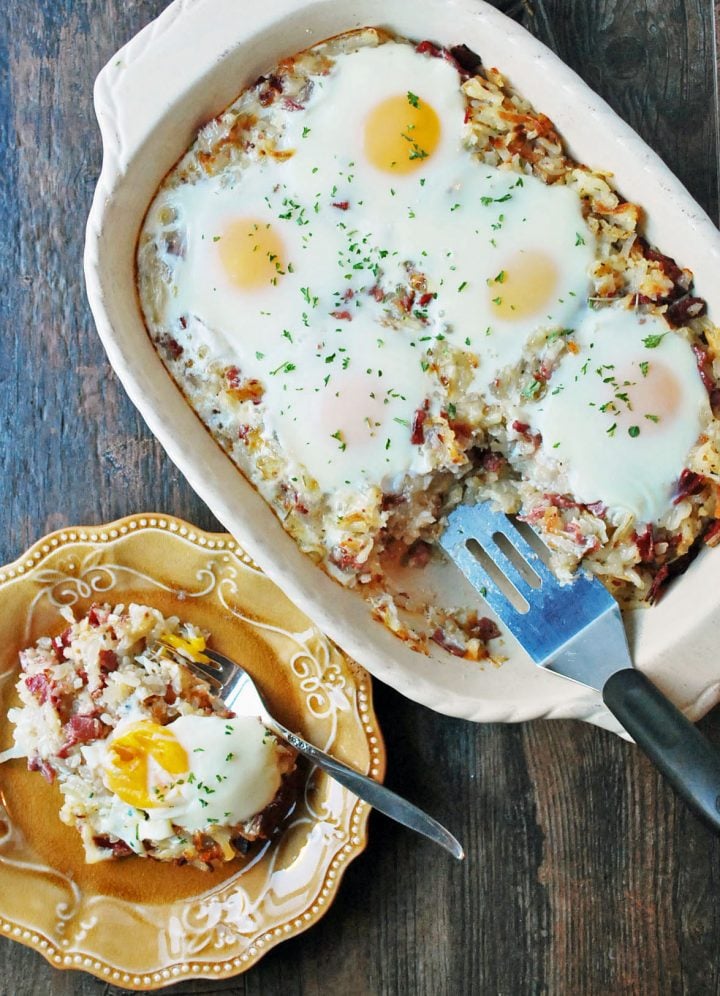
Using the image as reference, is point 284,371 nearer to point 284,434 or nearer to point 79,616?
point 284,434

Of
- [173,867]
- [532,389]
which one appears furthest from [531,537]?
[173,867]

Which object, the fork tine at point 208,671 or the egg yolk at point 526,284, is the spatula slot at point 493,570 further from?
the fork tine at point 208,671

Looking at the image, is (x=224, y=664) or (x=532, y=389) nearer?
(x=532, y=389)

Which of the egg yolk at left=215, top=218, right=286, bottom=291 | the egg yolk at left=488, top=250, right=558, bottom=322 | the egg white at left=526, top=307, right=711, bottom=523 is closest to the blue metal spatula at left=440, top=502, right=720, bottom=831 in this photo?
the egg white at left=526, top=307, right=711, bottom=523

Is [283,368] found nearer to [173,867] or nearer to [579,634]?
[579,634]

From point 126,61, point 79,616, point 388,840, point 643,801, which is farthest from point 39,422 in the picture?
point 643,801
